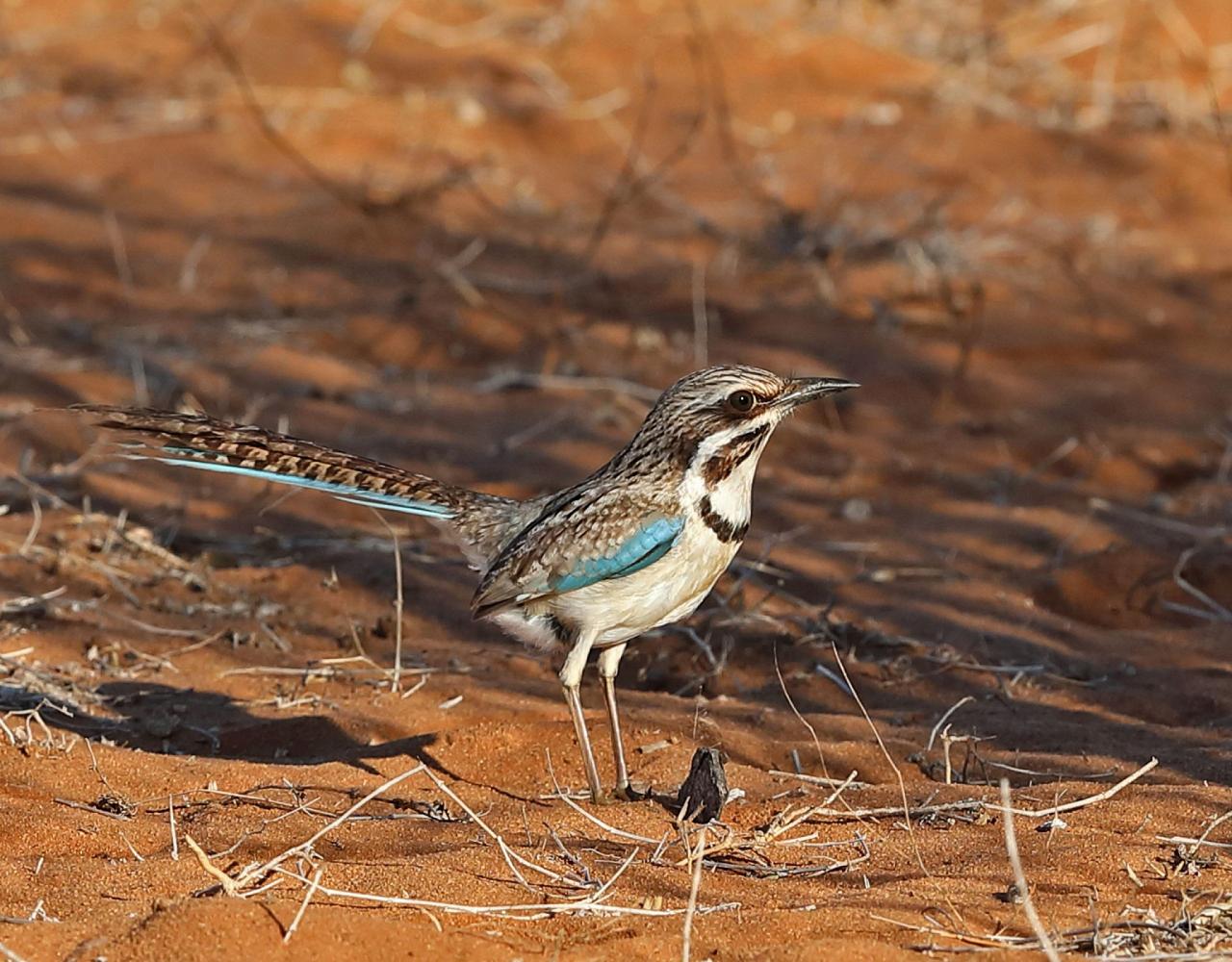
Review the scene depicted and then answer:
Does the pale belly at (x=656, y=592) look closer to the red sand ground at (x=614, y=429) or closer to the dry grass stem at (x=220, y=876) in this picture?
the red sand ground at (x=614, y=429)

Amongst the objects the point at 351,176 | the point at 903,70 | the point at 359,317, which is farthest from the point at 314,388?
the point at 903,70

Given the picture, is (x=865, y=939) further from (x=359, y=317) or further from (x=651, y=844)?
(x=359, y=317)

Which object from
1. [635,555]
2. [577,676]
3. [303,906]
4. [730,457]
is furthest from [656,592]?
[303,906]

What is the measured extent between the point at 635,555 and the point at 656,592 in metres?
0.12

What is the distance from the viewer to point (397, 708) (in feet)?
19.8

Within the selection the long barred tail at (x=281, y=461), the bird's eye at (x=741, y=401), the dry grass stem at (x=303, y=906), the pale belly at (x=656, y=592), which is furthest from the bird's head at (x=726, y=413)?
the dry grass stem at (x=303, y=906)

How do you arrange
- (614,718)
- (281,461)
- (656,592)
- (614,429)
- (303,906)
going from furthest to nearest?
1. (614,429)
2. (281,461)
3. (614,718)
4. (656,592)
5. (303,906)

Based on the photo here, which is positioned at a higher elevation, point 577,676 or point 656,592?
point 656,592

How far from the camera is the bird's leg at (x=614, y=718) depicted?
5.27m

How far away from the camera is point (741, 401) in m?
5.41

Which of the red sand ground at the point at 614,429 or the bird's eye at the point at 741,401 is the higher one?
the bird's eye at the point at 741,401

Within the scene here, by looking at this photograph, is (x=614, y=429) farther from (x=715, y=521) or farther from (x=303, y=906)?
(x=303, y=906)

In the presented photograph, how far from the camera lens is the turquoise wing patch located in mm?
5277

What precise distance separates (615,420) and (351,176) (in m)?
4.08
